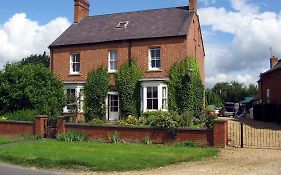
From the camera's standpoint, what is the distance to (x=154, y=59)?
94.3 feet

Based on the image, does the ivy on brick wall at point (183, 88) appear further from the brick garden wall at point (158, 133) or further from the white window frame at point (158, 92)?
the brick garden wall at point (158, 133)

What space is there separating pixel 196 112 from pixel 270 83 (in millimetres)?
12973

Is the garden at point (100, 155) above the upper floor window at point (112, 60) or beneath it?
beneath

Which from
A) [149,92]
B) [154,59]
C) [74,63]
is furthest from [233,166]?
[74,63]

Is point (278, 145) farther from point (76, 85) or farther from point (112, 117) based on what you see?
point (76, 85)

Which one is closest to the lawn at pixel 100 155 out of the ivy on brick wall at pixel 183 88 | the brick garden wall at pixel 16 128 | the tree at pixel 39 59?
the brick garden wall at pixel 16 128

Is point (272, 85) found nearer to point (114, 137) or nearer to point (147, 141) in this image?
point (147, 141)

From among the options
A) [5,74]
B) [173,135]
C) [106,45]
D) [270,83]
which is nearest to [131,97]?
[106,45]

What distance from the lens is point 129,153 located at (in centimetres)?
1511

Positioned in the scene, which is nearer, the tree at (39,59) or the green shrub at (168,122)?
the green shrub at (168,122)

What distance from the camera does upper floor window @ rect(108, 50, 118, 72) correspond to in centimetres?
3002

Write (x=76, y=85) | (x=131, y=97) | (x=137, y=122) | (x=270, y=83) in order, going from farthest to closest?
(x=270, y=83), (x=76, y=85), (x=131, y=97), (x=137, y=122)

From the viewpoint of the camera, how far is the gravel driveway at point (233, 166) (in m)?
12.2

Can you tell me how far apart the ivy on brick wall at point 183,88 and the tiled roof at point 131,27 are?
245cm
